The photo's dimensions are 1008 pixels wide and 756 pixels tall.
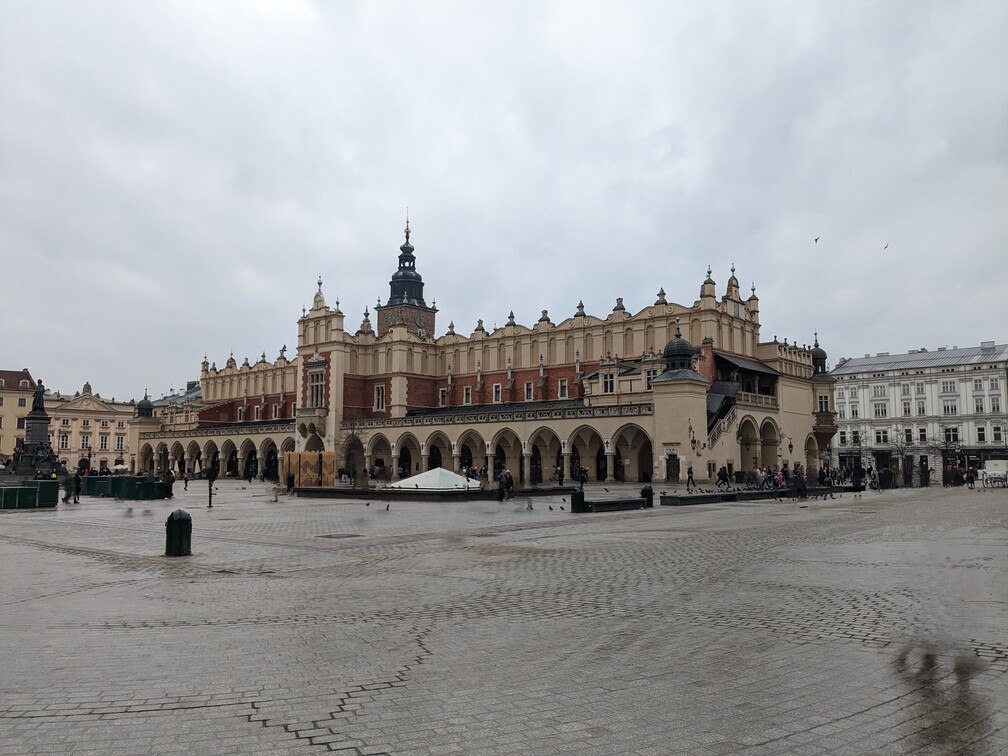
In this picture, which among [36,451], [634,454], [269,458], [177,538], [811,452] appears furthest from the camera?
[269,458]

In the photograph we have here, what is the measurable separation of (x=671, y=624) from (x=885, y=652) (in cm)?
210

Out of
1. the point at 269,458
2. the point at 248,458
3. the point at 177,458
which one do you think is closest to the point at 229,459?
the point at 248,458

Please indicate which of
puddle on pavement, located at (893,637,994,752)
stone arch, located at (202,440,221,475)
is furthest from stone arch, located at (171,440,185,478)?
puddle on pavement, located at (893,637,994,752)

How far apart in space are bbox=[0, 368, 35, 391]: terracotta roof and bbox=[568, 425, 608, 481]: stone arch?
75462mm

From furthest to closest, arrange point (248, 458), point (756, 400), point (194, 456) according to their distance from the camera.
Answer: point (194, 456) → point (248, 458) → point (756, 400)

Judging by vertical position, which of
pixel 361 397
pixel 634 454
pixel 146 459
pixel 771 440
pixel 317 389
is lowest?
pixel 634 454

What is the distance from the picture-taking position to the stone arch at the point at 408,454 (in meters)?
62.6

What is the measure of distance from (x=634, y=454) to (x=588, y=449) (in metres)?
3.19

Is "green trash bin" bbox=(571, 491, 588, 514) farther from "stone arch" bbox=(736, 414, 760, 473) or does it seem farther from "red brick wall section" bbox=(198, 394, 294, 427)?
"red brick wall section" bbox=(198, 394, 294, 427)

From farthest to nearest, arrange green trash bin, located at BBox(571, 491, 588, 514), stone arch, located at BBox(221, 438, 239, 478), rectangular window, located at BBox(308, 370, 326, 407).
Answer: stone arch, located at BBox(221, 438, 239, 478)
rectangular window, located at BBox(308, 370, 326, 407)
green trash bin, located at BBox(571, 491, 588, 514)

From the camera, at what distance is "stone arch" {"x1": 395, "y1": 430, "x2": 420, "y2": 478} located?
62594 mm

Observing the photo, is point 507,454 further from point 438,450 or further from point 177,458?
point 177,458

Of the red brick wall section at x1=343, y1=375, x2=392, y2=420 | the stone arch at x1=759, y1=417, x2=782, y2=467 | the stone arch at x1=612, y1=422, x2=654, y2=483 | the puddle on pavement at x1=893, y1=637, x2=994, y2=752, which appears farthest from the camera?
the red brick wall section at x1=343, y1=375, x2=392, y2=420

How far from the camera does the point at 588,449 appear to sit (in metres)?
51.7
